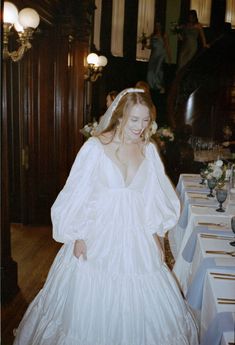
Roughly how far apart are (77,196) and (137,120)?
21.0 inches

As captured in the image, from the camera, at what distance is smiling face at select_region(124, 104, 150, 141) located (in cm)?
215

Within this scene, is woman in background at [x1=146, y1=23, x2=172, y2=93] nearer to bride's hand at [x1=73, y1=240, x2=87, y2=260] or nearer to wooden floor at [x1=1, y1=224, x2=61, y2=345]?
wooden floor at [x1=1, y1=224, x2=61, y2=345]

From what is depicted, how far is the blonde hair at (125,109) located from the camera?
85.4 inches

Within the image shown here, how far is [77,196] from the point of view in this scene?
2.17 metres

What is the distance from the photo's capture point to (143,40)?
9836 mm

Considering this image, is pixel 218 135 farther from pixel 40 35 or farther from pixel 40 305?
pixel 40 305

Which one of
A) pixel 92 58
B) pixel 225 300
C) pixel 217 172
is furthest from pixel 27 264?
pixel 92 58

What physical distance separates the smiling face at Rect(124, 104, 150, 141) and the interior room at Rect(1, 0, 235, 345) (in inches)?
18.8

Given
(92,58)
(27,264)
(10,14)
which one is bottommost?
(27,264)

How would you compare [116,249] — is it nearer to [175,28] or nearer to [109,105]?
[109,105]

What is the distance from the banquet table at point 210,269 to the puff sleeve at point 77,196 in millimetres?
696

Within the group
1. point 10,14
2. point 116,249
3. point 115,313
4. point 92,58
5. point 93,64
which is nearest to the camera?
point 115,313

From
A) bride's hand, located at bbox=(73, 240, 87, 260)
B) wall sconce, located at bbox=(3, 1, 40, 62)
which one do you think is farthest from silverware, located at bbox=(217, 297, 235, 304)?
wall sconce, located at bbox=(3, 1, 40, 62)

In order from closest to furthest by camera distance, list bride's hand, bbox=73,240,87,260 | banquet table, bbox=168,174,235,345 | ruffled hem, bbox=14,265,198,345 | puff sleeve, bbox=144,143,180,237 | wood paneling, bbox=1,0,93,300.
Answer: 1. banquet table, bbox=168,174,235,345
2. ruffled hem, bbox=14,265,198,345
3. bride's hand, bbox=73,240,87,260
4. puff sleeve, bbox=144,143,180,237
5. wood paneling, bbox=1,0,93,300
